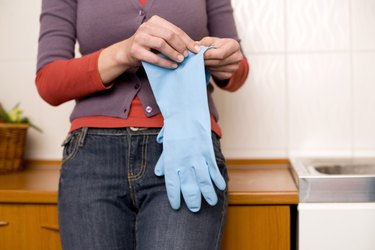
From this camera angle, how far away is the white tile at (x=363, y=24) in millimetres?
1185

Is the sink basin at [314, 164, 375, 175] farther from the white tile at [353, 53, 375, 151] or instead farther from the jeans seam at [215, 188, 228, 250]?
the jeans seam at [215, 188, 228, 250]

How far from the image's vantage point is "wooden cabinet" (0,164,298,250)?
34.2 inches

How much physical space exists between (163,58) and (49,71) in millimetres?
219

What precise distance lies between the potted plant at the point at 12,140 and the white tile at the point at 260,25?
65 centimetres

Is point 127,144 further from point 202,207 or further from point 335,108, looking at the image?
point 335,108

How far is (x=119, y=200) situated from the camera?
2.39 ft

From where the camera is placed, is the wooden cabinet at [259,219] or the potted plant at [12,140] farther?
the potted plant at [12,140]

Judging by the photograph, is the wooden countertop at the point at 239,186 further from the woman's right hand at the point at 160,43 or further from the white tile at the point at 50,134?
the woman's right hand at the point at 160,43

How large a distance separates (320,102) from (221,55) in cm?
58

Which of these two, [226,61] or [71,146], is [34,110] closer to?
[71,146]

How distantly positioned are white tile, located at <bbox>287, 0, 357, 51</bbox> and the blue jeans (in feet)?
1.96

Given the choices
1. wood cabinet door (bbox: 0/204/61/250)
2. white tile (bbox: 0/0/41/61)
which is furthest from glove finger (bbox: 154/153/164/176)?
white tile (bbox: 0/0/41/61)

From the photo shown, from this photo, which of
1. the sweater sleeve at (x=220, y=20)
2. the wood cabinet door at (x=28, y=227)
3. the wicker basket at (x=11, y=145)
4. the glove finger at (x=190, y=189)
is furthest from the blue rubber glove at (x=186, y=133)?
the wicker basket at (x=11, y=145)

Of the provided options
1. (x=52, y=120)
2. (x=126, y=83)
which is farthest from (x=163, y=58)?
(x=52, y=120)
